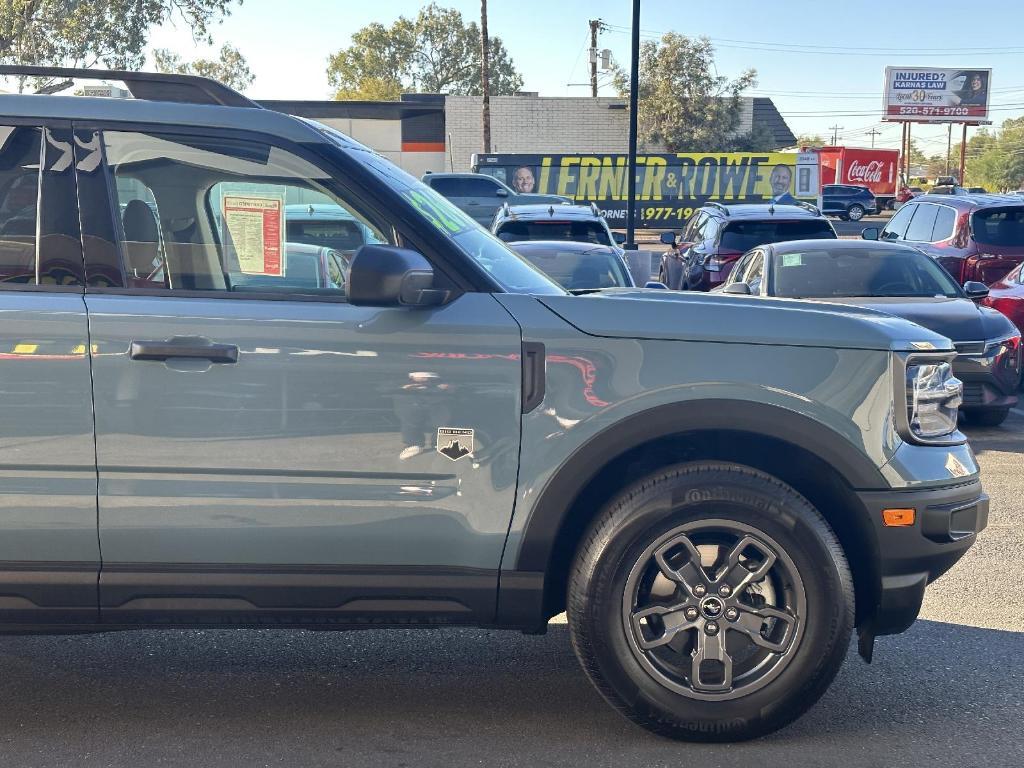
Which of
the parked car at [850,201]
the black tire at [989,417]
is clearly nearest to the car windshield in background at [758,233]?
the black tire at [989,417]

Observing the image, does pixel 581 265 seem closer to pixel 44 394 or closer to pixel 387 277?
pixel 387 277

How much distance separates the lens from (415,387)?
349 centimetres

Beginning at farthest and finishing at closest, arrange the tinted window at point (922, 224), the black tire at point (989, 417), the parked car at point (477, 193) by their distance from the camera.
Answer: the parked car at point (477, 193), the tinted window at point (922, 224), the black tire at point (989, 417)

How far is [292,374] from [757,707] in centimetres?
173

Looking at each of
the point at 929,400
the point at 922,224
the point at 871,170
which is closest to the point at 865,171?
the point at 871,170

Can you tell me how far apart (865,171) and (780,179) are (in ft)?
85.7

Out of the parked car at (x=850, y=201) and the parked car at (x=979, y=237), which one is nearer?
the parked car at (x=979, y=237)

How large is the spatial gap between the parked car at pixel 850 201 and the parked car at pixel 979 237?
38.3 meters

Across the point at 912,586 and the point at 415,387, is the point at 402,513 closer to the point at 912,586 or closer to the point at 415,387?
the point at 415,387

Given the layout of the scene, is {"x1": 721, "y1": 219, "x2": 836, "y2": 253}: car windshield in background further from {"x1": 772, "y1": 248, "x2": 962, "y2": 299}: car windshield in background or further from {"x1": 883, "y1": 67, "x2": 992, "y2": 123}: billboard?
{"x1": 883, "y1": 67, "x2": 992, "y2": 123}: billboard

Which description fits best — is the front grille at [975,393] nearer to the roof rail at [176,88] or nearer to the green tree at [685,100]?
the roof rail at [176,88]

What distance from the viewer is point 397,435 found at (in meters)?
3.48

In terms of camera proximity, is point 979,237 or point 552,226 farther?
point 552,226

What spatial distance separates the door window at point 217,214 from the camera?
3.63 metres
